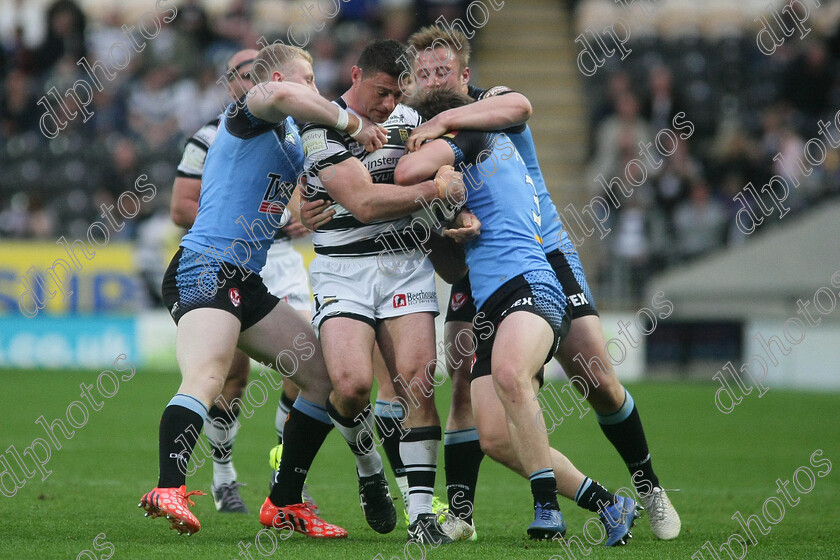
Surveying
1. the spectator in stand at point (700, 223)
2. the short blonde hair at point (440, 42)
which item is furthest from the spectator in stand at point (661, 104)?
the short blonde hair at point (440, 42)

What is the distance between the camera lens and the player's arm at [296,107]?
5.39m

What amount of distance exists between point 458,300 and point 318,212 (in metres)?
0.96

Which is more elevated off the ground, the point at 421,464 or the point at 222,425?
the point at 421,464

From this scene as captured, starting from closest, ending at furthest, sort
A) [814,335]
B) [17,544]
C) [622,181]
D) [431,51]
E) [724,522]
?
1. [17,544]
2. [431,51]
3. [724,522]
4. [814,335]
5. [622,181]

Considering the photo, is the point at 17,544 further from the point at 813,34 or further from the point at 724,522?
the point at 813,34

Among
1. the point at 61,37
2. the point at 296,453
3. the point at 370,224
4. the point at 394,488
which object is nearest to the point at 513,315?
the point at 370,224

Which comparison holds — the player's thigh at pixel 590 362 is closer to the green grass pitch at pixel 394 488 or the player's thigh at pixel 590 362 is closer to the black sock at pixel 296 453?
the green grass pitch at pixel 394 488

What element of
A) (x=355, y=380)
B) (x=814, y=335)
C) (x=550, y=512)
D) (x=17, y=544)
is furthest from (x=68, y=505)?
(x=814, y=335)

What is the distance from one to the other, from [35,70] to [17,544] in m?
15.3

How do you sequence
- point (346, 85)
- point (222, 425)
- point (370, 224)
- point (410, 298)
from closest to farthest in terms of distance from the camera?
1. point (410, 298)
2. point (370, 224)
3. point (222, 425)
4. point (346, 85)

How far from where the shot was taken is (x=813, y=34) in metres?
19.9

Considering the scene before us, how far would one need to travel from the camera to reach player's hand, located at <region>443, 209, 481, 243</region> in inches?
219

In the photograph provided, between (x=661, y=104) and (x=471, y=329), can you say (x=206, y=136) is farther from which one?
(x=661, y=104)

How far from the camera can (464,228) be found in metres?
5.58
